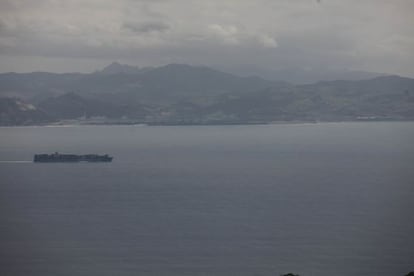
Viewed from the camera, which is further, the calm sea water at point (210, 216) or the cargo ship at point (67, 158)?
the cargo ship at point (67, 158)

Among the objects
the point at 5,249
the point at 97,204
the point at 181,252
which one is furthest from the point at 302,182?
the point at 5,249

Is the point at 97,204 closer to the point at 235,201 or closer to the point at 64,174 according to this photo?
the point at 235,201

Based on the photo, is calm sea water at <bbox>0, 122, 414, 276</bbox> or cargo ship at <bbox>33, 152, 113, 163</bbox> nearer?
calm sea water at <bbox>0, 122, 414, 276</bbox>

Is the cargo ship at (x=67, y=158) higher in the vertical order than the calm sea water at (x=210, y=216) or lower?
higher

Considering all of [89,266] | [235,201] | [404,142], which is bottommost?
[89,266]

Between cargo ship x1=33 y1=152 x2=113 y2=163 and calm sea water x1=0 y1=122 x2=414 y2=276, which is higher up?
cargo ship x1=33 y1=152 x2=113 y2=163

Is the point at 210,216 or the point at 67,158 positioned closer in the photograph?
the point at 210,216

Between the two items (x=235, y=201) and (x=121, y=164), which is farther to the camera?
(x=121, y=164)

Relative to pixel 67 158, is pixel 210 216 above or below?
below
